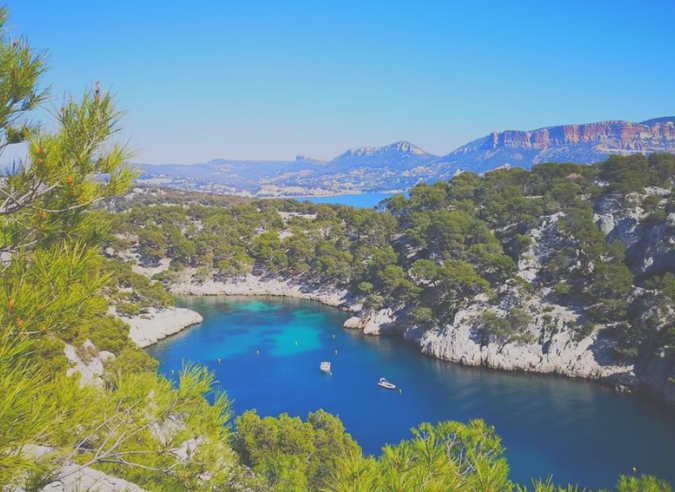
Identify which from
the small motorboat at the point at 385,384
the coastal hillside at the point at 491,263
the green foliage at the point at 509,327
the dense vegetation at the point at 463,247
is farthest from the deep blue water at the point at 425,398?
the dense vegetation at the point at 463,247

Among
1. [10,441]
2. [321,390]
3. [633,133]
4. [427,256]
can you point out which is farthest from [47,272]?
[633,133]

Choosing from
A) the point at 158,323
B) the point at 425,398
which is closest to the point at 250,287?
the point at 158,323

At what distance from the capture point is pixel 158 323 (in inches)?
1345

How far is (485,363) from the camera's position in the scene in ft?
92.3

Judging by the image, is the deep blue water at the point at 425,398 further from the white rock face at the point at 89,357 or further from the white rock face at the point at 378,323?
the white rock face at the point at 89,357

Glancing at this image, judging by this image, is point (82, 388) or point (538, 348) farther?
point (538, 348)

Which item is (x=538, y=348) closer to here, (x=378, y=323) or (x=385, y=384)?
(x=385, y=384)

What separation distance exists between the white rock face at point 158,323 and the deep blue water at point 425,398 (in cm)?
85

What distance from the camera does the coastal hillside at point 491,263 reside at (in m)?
26.6

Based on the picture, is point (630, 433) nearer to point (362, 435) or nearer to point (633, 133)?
point (362, 435)

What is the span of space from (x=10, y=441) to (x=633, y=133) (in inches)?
8782

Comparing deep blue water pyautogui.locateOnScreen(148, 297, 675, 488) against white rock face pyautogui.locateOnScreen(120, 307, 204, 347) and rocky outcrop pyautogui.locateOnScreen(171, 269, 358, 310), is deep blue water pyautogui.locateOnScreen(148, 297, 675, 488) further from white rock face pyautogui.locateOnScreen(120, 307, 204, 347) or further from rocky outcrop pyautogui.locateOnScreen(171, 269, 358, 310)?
rocky outcrop pyautogui.locateOnScreen(171, 269, 358, 310)

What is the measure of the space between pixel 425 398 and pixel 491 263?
1271cm

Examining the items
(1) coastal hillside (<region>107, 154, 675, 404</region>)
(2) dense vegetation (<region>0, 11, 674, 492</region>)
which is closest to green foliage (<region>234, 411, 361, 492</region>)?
(2) dense vegetation (<region>0, 11, 674, 492</region>)
